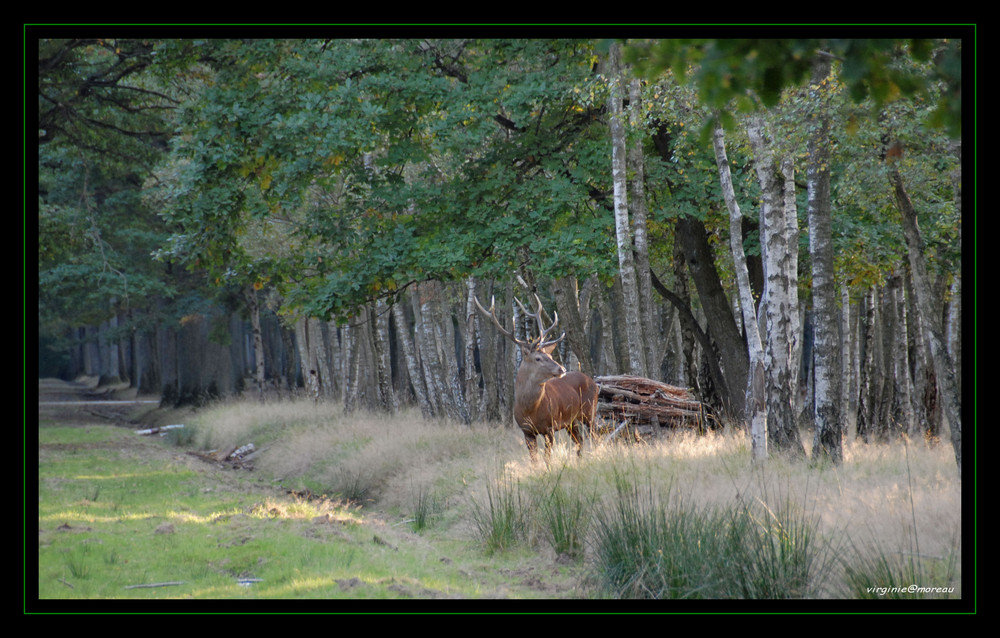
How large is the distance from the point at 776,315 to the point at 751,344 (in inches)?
45.4

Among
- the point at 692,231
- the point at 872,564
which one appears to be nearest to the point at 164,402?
the point at 692,231

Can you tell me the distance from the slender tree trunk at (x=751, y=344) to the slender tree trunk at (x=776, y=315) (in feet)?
0.63

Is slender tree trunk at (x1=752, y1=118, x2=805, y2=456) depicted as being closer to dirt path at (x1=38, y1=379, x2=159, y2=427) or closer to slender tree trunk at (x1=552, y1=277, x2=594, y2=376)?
slender tree trunk at (x1=552, y1=277, x2=594, y2=376)

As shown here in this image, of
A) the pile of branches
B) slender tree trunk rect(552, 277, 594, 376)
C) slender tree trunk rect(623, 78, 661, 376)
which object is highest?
slender tree trunk rect(623, 78, 661, 376)

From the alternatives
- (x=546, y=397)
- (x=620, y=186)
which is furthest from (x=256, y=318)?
(x=546, y=397)

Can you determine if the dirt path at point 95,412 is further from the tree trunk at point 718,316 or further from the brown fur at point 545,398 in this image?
the tree trunk at point 718,316

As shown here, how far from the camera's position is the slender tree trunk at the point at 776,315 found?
9023mm

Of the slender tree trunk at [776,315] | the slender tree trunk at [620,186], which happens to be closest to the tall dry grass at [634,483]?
the slender tree trunk at [776,315]

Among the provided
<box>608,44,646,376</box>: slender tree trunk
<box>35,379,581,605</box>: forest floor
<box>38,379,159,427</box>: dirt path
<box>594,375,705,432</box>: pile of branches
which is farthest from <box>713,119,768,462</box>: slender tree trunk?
<box>38,379,159,427</box>: dirt path

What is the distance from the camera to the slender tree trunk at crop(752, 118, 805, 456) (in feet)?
29.6

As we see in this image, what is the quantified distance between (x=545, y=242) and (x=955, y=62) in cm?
826

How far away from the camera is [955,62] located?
11.0ft

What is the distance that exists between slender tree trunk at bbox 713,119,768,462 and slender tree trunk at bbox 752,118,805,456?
19 centimetres

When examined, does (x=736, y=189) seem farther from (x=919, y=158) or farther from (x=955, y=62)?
(x=955, y=62)
